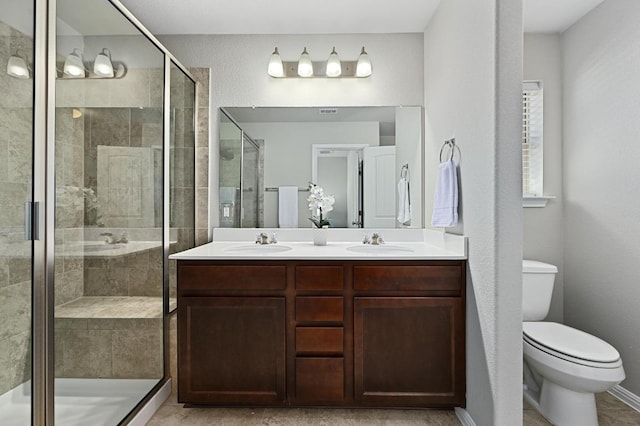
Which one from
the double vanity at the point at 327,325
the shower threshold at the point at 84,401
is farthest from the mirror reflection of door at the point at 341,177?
the shower threshold at the point at 84,401

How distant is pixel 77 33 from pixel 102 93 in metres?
0.28

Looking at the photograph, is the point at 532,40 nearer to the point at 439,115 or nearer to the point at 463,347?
the point at 439,115

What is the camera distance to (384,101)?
268 cm

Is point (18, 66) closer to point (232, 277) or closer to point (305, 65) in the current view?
point (232, 277)

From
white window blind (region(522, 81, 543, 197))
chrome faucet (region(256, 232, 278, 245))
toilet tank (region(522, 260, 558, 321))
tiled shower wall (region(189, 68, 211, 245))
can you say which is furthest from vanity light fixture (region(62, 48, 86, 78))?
white window blind (region(522, 81, 543, 197))

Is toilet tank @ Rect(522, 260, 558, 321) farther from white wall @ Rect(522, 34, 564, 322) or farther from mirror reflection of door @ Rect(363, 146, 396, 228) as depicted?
mirror reflection of door @ Rect(363, 146, 396, 228)

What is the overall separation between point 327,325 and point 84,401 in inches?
44.8

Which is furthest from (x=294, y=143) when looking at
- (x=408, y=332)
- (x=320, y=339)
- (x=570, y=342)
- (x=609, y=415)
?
(x=609, y=415)

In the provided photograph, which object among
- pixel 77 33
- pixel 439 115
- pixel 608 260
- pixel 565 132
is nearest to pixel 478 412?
pixel 608 260

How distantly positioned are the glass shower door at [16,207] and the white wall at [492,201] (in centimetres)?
180

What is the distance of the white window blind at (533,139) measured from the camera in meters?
2.61

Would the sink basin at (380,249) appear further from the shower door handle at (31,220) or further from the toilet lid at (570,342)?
the shower door handle at (31,220)

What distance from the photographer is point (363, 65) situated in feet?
8.54

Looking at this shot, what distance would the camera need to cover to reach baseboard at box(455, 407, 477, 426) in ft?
6.16
